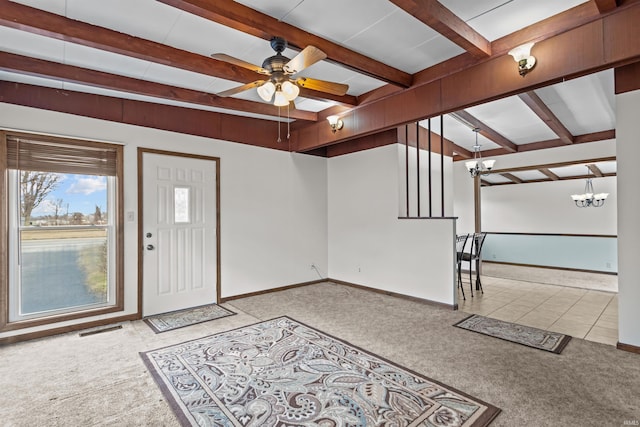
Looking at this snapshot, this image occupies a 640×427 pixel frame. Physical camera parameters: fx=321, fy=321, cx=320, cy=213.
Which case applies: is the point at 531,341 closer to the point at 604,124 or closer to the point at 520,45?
the point at 520,45

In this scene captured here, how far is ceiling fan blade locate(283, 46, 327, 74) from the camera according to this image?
2.26m

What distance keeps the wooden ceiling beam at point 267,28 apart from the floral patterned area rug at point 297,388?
2708 millimetres

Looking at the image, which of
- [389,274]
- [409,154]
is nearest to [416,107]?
[409,154]

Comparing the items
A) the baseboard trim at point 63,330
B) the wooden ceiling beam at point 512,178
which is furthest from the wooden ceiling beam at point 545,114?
the baseboard trim at point 63,330

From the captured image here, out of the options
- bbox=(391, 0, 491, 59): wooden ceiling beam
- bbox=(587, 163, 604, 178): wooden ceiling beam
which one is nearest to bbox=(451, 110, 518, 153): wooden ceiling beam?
bbox=(391, 0, 491, 59): wooden ceiling beam

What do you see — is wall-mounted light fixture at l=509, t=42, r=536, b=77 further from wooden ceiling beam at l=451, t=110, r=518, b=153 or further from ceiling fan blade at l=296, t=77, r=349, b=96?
wooden ceiling beam at l=451, t=110, r=518, b=153

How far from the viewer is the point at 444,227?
4551 millimetres

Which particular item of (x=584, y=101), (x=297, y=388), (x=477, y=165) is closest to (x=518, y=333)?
(x=297, y=388)

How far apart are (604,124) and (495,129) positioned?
161cm

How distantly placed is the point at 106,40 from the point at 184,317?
10.2 feet

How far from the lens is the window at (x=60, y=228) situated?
133 inches

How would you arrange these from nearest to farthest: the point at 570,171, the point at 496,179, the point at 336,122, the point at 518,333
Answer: the point at 518,333
the point at 336,122
the point at 570,171
the point at 496,179

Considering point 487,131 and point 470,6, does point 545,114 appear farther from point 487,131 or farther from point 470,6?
point 470,6

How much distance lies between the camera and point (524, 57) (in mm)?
2748
